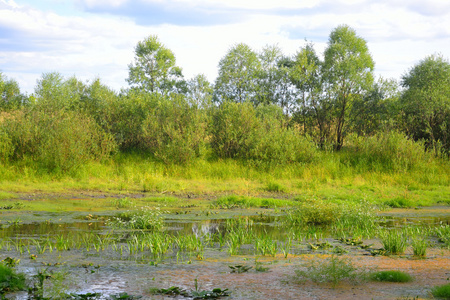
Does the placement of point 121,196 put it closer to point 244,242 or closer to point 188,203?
point 188,203

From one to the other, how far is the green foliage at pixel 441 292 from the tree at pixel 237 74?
3640 centimetres

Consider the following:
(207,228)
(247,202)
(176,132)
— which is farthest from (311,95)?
(207,228)

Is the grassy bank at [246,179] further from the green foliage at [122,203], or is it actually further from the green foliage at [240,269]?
the green foliage at [240,269]

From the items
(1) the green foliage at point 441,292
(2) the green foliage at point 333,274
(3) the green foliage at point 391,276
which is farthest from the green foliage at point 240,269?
(1) the green foliage at point 441,292

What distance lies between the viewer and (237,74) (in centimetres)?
4341

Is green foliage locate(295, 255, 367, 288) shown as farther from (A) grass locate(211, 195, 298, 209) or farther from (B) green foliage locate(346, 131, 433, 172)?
(B) green foliage locate(346, 131, 433, 172)

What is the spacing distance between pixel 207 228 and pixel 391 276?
6.28 meters

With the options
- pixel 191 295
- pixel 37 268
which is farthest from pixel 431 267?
pixel 37 268

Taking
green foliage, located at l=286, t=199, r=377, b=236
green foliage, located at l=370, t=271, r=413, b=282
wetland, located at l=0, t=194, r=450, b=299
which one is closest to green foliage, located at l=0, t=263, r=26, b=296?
wetland, located at l=0, t=194, r=450, b=299

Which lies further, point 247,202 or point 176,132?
point 176,132

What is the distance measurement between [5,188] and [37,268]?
1186cm

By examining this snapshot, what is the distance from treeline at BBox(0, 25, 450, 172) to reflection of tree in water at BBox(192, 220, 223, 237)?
33.4 feet

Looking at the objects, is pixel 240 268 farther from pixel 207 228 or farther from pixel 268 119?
pixel 268 119

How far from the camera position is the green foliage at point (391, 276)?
809 centimetres
